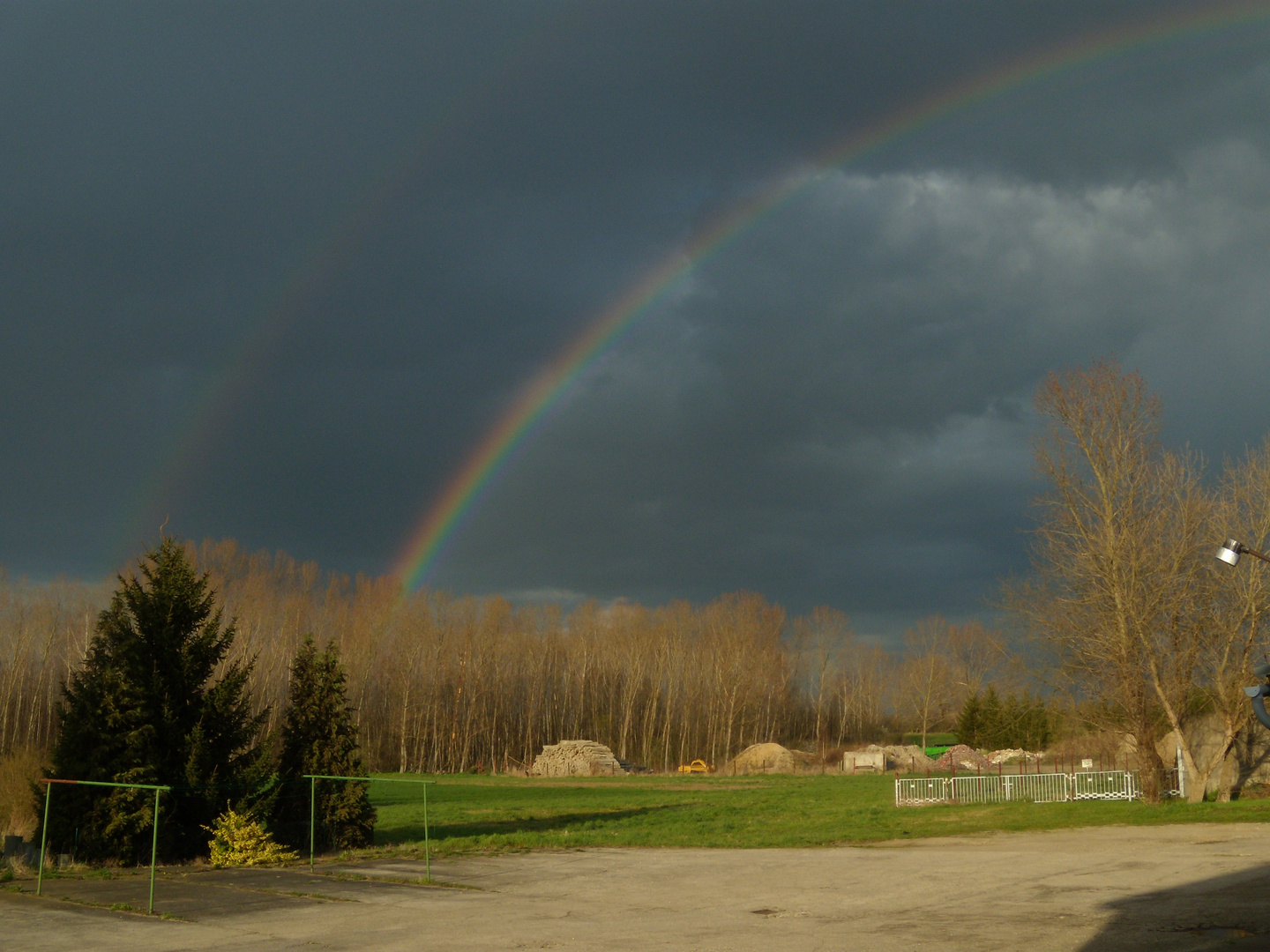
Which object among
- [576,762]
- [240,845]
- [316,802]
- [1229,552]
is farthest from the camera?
[576,762]

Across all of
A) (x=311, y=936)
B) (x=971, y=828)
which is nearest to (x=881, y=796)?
(x=971, y=828)

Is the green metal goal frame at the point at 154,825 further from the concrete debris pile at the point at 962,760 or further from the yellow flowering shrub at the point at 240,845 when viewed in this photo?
the concrete debris pile at the point at 962,760

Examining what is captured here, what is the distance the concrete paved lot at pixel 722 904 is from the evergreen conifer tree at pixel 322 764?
2.19 m

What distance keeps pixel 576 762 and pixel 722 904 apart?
215 ft

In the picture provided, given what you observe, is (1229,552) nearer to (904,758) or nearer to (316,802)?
(316,802)

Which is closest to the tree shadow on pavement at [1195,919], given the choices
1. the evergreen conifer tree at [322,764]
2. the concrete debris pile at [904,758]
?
the evergreen conifer tree at [322,764]

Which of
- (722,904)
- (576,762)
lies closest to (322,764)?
Result: (722,904)

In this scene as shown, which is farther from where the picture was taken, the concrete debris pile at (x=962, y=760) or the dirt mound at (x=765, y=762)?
the dirt mound at (x=765, y=762)

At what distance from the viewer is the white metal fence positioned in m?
33.1

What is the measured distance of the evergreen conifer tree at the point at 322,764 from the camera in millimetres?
22984

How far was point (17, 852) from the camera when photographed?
2055cm

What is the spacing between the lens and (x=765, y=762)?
8006cm

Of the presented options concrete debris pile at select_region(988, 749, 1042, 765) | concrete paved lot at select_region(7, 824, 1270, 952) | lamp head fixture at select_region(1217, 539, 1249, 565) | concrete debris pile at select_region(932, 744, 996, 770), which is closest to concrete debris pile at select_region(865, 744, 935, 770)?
concrete debris pile at select_region(988, 749, 1042, 765)

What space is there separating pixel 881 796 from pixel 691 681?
6133cm
